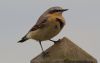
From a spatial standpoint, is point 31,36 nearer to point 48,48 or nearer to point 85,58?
point 48,48

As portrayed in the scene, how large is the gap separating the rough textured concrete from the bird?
146 cm

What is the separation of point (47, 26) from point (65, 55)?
222cm

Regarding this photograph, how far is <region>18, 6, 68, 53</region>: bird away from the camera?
7.24m

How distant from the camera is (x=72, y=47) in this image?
5582 mm

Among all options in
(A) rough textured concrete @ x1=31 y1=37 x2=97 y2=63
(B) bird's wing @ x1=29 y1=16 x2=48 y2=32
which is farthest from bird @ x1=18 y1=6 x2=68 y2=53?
(A) rough textured concrete @ x1=31 y1=37 x2=97 y2=63

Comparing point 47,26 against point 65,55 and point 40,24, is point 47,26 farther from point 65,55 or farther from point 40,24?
point 65,55

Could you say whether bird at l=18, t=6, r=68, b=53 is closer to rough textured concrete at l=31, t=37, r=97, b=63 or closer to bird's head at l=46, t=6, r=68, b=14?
bird's head at l=46, t=6, r=68, b=14

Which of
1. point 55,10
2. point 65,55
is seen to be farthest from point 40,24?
point 65,55

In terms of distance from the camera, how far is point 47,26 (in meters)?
7.52

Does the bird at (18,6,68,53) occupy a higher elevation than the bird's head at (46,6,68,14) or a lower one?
lower

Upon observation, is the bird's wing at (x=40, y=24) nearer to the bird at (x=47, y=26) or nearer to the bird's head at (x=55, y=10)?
the bird at (x=47, y=26)

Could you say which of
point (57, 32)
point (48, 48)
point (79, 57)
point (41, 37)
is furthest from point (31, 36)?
point (79, 57)

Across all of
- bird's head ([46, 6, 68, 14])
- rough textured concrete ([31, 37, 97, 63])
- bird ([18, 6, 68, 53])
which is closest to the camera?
rough textured concrete ([31, 37, 97, 63])

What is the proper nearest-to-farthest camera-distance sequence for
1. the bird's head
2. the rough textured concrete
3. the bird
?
the rough textured concrete < the bird < the bird's head
